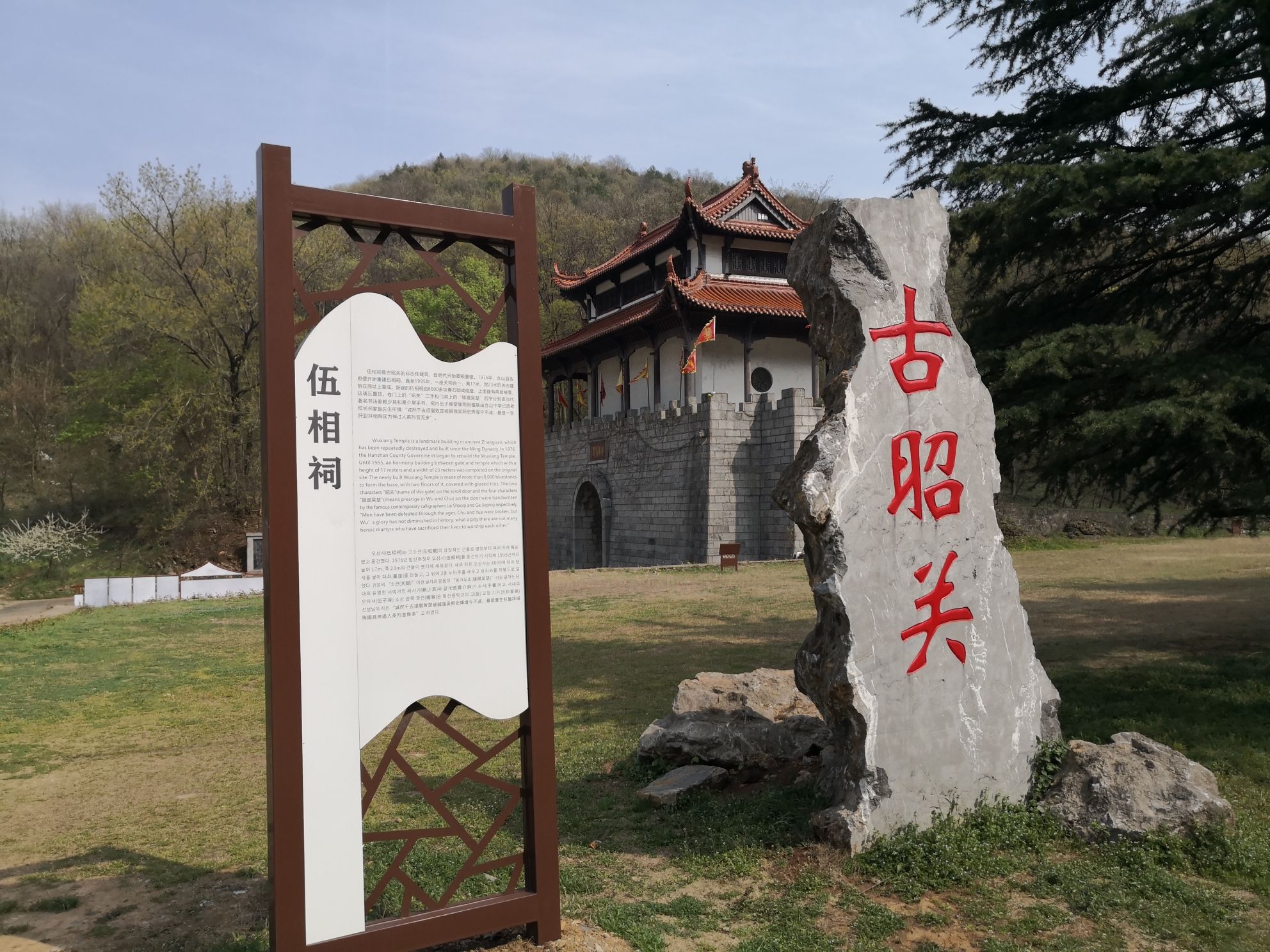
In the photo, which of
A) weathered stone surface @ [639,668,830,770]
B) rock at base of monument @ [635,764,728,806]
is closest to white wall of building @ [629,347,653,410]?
weathered stone surface @ [639,668,830,770]

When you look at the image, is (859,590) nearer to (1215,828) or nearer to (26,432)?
(1215,828)

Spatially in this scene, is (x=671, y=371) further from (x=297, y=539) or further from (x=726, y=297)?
(x=297, y=539)

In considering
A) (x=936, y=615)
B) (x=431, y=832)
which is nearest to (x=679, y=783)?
(x=936, y=615)

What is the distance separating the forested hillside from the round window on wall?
11.7 meters

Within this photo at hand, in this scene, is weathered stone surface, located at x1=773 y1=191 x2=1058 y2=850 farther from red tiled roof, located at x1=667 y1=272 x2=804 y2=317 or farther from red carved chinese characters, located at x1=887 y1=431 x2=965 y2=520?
red tiled roof, located at x1=667 y1=272 x2=804 y2=317

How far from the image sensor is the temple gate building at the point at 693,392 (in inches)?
758

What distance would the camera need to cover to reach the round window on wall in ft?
69.4

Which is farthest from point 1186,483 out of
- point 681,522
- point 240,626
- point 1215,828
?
point 681,522

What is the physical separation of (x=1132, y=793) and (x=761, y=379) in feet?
58.2

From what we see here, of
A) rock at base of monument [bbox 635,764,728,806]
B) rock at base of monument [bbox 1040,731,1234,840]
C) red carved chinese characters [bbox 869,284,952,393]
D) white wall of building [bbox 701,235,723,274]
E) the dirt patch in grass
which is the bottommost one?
the dirt patch in grass

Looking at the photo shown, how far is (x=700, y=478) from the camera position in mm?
19328

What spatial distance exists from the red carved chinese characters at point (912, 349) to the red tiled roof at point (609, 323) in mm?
15787

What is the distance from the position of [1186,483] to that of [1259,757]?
224 centimetres

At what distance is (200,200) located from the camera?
24250 mm
